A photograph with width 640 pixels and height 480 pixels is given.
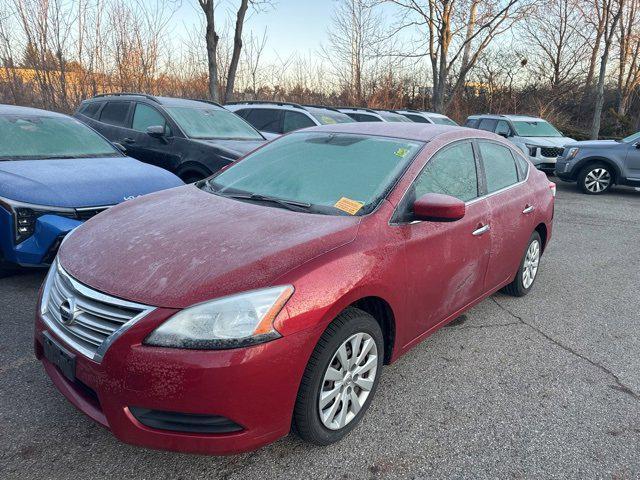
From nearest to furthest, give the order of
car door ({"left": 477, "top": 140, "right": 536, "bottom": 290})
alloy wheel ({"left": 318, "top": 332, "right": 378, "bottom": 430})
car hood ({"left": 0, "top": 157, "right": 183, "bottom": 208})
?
alloy wheel ({"left": 318, "top": 332, "right": 378, "bottom": 430}), car door ({"left": 477, "top": 140, "right": 536, "bottom": 290}), car hood ({"left": 0, "top": 157, "right": 183, "bottom": 208})

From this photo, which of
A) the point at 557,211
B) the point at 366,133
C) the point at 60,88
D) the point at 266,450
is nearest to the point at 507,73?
the point at 557,211

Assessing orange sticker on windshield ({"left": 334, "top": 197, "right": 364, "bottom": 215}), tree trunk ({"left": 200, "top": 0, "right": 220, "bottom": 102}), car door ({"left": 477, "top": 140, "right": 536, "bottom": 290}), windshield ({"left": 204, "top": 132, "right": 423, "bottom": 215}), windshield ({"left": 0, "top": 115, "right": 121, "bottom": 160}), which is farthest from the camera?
tree trunk ({"left": 200, "top": 0, "right": 220, "bottom": 102})

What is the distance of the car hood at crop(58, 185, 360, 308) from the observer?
2061mm

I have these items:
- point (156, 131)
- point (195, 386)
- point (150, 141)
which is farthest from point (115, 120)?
point (195, 386)

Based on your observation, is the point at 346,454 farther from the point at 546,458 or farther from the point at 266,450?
the point at 546,458

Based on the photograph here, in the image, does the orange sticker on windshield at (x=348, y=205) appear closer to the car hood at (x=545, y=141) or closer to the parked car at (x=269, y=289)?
the parked car at (x=269, y=289)

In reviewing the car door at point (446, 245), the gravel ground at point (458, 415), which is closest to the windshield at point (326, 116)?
the gravel ground at point (458, 415)

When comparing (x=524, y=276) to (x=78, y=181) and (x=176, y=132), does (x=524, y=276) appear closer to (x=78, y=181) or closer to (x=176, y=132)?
(x=78, y=181)

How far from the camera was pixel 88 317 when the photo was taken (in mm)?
2107

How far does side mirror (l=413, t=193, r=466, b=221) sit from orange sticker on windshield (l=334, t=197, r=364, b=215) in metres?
0.32

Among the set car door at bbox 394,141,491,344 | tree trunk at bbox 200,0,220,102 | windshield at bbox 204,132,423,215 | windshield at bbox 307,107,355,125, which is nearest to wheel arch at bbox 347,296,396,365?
car door at bbox 394,141,491,344

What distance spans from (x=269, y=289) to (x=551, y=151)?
12.5 meters

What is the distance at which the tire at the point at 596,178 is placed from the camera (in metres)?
11.2

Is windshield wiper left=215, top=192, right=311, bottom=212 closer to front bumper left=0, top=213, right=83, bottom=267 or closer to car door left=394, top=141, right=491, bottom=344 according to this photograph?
car door left=394, top=141, right=491, bottom=344
